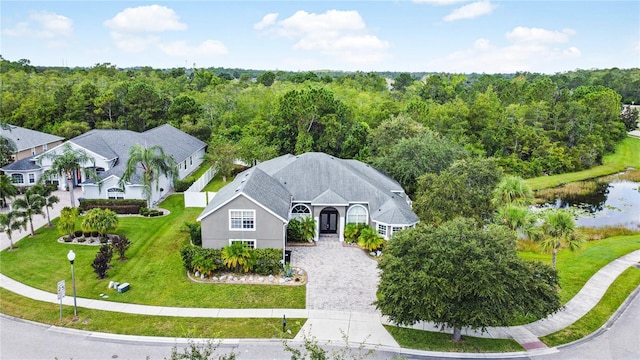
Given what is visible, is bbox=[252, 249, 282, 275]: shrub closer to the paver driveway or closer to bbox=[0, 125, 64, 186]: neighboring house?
the paver driveway

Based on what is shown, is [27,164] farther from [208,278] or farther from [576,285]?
[576,285]

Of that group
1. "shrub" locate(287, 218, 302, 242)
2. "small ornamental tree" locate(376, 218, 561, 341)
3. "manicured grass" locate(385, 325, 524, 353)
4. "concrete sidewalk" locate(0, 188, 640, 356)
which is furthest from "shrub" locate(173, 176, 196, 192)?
"manicured grass" locate(385, 325, 524, 353)

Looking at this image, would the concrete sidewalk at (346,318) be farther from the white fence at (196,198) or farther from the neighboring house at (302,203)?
the white fence at (196,198)

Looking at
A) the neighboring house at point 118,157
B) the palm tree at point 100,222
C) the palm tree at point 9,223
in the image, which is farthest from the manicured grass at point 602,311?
the neighboring house at point 118,157

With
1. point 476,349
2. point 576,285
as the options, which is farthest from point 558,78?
point 476,349

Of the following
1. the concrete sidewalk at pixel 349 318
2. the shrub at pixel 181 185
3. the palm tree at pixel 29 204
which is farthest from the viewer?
the shrub at pixel 181 185

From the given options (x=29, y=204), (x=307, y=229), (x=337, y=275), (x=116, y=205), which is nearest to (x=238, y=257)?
(x=337, y=275)
